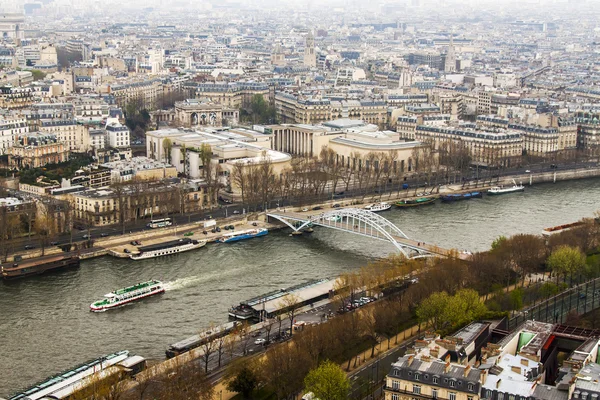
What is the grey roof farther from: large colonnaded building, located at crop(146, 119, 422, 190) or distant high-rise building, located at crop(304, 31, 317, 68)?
distant high-rise building, located at crop(304, 31, 317, 68)

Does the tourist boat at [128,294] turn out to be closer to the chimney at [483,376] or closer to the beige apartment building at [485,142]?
the chimney at [483,376]

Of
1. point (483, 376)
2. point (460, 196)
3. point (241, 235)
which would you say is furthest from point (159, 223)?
point (483, 376)

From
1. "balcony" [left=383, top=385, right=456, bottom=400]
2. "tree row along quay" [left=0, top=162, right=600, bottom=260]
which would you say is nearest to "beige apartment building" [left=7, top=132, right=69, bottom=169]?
"tree row along quay" [left=0, top=162, right=600, bottom=260]

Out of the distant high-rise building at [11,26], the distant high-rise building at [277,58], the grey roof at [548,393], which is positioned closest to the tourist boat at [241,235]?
the grey roof at [548,393]

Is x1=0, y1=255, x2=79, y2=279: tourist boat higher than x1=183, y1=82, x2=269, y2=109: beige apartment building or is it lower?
lower

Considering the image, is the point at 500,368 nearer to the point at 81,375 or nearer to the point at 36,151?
the point at 81,375

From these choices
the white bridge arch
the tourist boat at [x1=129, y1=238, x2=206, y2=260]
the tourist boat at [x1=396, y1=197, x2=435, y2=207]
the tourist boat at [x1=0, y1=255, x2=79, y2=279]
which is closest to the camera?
the tourist boat at [x1=0, y1=255, x2=79, y2=279]
